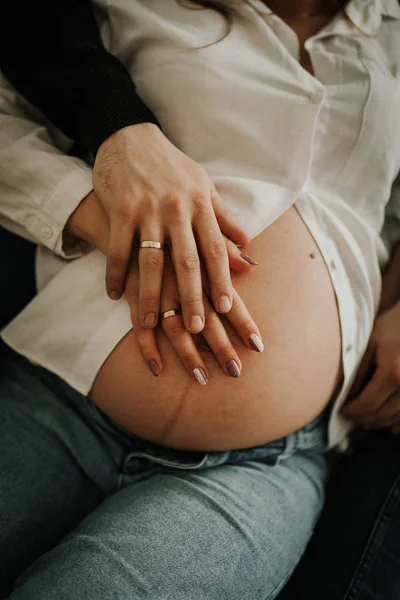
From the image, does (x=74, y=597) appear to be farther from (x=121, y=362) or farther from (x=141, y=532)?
(x=121, y=362)

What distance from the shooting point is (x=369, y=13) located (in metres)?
0.78

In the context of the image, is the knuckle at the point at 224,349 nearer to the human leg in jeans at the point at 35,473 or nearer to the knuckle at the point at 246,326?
the knuckle at the point at 246,326

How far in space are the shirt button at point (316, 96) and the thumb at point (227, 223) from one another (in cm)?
25

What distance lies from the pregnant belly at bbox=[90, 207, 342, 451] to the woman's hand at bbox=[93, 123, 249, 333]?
8 cm

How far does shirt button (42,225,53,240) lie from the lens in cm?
67

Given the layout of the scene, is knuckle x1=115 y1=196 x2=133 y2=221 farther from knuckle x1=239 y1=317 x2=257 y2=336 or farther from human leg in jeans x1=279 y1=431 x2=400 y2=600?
human leg in jeans x1=279 y1=431 x2=400 y2=600

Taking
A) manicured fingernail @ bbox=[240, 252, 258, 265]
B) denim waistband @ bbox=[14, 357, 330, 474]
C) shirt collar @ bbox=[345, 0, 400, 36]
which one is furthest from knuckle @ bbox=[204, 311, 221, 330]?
shirt collar @ bbox=[345, 0, 400, 36]

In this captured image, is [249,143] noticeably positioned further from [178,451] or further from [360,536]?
[360,536]

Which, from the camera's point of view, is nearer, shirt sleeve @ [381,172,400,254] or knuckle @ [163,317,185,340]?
knuckle @ [163,317,185,340]

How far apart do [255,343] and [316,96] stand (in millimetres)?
427

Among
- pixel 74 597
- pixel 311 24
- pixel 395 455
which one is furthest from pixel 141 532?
pixel 311 24

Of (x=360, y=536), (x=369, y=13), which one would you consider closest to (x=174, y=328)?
(x=360, y=536)

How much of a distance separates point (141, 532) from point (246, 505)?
166 millimetres

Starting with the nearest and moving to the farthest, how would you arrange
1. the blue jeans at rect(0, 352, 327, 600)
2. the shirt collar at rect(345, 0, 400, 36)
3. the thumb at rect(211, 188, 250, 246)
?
1. the blue jeans at rect(0, 352, 327, 600)
2. the thumb at rect(211, 188, 250, 246)
3. the shirt collar at rect(345, 0, 400, 36)
